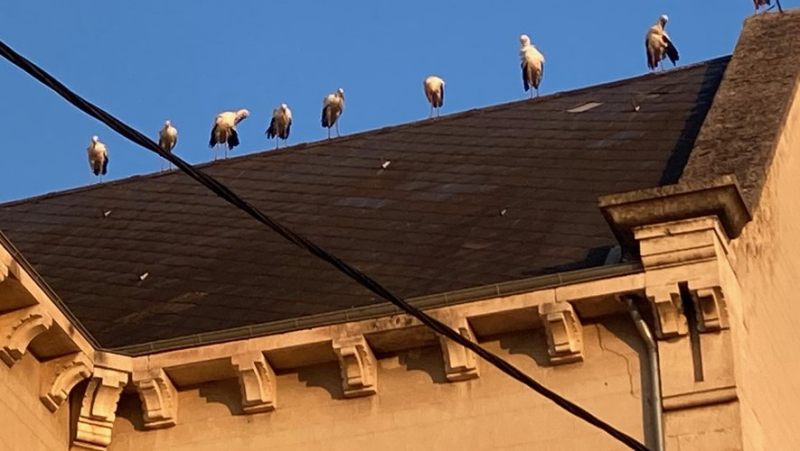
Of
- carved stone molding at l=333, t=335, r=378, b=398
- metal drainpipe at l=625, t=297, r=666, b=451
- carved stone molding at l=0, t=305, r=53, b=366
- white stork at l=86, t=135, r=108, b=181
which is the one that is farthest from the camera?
white stork at l=86, t=135, r=108, b=181

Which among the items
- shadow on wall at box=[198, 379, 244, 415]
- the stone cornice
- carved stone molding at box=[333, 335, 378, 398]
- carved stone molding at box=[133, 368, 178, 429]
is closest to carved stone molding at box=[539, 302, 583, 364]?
the stone cornice

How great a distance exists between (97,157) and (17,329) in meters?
24.7

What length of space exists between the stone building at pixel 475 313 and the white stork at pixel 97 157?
1914 cm

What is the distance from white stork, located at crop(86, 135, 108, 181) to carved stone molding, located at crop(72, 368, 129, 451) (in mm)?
23528

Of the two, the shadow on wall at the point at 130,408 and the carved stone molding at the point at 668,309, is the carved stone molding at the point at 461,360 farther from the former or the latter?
the shadow on wall at the point at 130,408

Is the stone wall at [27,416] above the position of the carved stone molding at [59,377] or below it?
below

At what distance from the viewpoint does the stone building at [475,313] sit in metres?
15.1

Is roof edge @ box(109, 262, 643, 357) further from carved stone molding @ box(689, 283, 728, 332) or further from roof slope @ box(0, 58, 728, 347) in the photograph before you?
roof slope @ box(0, 58, 728, 347)

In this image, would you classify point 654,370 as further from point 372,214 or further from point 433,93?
point 433,93

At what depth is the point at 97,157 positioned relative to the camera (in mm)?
39312

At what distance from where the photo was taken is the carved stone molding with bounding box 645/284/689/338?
1512cm

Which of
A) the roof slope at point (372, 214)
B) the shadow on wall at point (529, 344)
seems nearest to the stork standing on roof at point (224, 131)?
the roof slope at point (372, 214)

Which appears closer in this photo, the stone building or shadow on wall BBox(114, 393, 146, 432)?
the stone building

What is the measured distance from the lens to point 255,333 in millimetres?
16156
